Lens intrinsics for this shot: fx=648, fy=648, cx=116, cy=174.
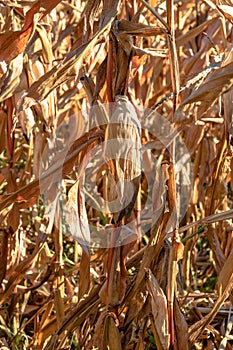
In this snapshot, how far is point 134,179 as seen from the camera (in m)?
0.81

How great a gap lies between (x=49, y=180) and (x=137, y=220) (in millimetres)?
345

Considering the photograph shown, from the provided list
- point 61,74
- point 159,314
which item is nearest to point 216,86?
point 61,74

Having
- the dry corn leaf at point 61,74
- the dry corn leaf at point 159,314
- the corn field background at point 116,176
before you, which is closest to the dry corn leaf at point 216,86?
the corn field background at point 116,176

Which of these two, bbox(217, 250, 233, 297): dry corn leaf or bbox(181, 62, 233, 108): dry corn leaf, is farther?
bbox(217, 250, 233, 297): dry corn leaf

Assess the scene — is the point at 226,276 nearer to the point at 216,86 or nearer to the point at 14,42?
the point at 216,86

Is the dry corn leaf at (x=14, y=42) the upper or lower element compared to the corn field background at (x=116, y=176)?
upper

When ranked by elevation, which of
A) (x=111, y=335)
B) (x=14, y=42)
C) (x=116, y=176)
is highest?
(x=14, y=42)

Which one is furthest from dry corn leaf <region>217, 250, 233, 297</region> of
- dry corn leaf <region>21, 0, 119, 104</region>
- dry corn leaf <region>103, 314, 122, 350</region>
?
dry corn leaf <region>21, 0, 119, 104</region>

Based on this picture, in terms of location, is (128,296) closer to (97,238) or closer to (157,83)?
(97,238)

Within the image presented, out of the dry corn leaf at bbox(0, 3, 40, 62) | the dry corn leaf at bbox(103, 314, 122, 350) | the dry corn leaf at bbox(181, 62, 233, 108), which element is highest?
the dry corn leaf at bbox(0, 3, 40, 62)

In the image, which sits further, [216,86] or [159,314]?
[159,314]

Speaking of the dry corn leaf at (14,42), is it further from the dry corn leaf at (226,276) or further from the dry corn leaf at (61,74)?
the dry corn leaf at (226,276)

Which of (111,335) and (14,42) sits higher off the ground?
(14,42)

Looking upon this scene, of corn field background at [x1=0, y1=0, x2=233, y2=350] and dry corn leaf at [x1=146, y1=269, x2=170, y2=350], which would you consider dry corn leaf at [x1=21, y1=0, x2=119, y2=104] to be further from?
dry corn leaf at [x1=146, y1=269, x2=170, y2=350]
